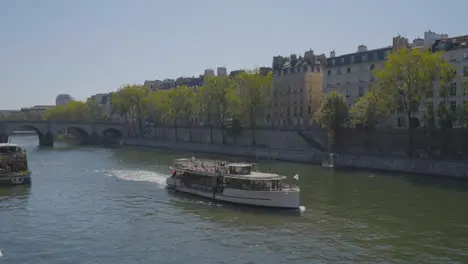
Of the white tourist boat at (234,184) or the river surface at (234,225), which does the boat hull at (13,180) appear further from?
the white tourist boat at (234,184)

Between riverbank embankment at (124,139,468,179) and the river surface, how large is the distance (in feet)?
9.39

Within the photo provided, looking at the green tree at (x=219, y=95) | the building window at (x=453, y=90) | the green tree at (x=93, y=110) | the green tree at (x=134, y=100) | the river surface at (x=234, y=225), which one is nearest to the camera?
the river surface at (x=234, y=225)

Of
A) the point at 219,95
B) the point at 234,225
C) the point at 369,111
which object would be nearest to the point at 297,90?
the point at 219,95

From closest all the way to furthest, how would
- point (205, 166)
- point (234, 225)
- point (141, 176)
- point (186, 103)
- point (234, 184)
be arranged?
point (234, 225) < point (234, 184) < point (205, 166) < point (141, 176) < point (186, 103)

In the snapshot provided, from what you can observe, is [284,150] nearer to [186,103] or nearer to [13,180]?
[186,103]

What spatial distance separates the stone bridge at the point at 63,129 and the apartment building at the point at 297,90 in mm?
49116

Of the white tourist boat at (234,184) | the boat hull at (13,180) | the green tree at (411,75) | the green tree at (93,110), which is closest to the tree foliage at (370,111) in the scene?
the green tree at (411,75)

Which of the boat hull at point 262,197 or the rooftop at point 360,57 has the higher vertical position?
the rooftop at point 360,57

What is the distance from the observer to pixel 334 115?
241ft

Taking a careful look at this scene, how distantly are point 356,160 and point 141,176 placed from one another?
26504 mm

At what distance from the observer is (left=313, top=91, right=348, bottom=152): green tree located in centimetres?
7312

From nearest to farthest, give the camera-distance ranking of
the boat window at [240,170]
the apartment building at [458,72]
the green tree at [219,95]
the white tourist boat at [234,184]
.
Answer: the white tourist boat at [234,184], the boat window at [240,170], the apartment building at [458,72], the green tree at [219,95]

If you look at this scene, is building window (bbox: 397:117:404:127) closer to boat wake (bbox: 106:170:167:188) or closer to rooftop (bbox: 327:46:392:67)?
rooftop (bbox: 327:46:392:67)

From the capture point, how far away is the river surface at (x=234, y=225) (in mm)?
29062
